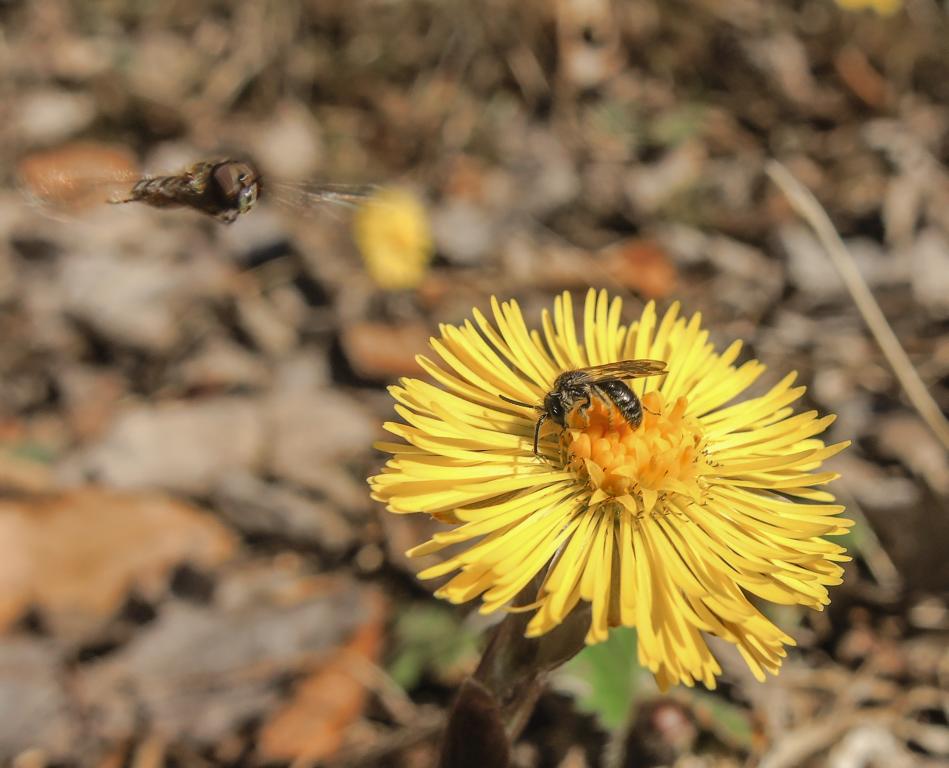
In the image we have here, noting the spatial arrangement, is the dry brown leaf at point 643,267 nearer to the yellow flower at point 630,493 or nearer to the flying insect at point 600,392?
the yellow flower at point 630,493

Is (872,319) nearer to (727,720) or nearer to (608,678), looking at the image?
(727,720)

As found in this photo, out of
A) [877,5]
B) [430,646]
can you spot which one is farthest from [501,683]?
[877,5]

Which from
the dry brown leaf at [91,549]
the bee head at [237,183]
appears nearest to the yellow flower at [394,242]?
the dry brown leaf at [91,549]

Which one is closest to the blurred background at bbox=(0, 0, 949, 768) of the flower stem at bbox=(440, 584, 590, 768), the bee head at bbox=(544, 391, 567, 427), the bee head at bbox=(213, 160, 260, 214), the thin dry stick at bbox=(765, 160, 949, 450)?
the bee head at bbox=(213, 160, 260, 214)

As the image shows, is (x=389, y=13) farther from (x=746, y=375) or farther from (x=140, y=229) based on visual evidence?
(x=746, y=375)

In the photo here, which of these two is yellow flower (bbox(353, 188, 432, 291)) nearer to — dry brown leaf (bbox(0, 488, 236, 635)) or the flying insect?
dry brown leaf (bbox(0, 488, 236, 635))

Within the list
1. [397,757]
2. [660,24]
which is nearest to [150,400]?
[397,757]
